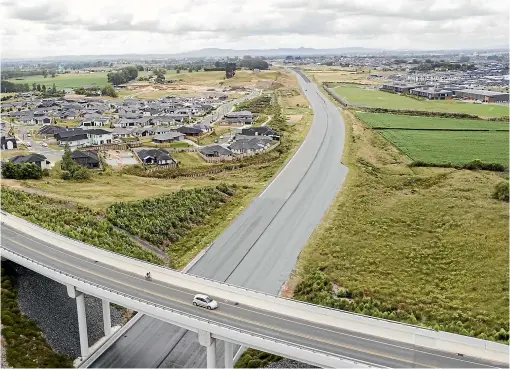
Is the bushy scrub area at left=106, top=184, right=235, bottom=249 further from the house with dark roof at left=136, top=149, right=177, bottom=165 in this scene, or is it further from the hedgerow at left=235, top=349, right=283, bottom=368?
the hedgerow at left=235, top=349, right=283, bottom=368

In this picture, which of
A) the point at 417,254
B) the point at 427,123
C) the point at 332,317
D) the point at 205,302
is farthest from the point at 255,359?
→ the point at 427,123

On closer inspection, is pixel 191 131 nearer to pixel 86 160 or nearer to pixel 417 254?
pixel 86 160

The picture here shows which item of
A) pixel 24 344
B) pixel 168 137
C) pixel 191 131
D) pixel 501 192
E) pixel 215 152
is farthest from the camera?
pixel 191 131

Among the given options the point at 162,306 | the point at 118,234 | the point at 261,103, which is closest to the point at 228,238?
the point at 118,234

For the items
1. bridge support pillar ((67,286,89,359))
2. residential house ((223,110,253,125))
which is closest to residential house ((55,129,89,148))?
residential house ((223,110,253,125))

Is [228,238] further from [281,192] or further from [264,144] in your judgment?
[264,144]
